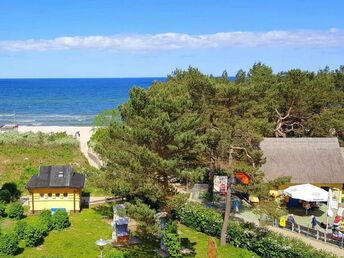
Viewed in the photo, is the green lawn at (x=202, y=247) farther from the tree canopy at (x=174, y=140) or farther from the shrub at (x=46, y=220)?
the shrub at (x=46, y=220)

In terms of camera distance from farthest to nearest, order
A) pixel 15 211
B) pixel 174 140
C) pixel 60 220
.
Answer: pixel 15 211, pixel 60 220, pixel 174 140

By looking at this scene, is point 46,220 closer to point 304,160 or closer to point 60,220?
point 60,220

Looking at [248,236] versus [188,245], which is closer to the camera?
[248,236]

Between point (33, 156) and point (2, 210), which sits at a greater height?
point (33, 156)

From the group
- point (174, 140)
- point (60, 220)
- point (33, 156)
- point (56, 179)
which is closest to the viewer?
point (174, 140)

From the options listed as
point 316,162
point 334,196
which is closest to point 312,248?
point 334,196

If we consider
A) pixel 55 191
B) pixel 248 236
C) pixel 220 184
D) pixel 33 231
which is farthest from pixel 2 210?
pixel 248 236

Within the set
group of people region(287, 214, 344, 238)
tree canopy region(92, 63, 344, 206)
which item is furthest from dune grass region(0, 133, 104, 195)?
group of people region(287, 214, 344, 238)
